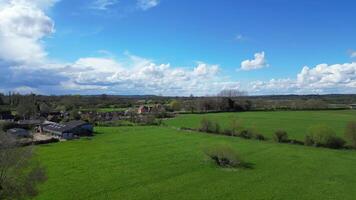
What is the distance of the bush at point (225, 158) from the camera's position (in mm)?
43991

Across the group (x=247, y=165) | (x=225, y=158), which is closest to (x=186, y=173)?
(x=225, y=158)

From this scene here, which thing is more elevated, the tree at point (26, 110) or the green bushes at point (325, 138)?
the tree at point (26, 110)

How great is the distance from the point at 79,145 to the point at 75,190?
99.1 feet

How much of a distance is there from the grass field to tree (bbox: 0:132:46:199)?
742cm

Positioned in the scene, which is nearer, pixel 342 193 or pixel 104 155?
pixel 342 193

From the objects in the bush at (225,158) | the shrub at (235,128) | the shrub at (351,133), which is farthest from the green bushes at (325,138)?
the bush at (225,158)

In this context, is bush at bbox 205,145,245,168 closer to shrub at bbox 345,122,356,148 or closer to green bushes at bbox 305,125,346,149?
green bushes at bbox 305,125,346,149

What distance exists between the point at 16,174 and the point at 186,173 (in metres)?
20.6

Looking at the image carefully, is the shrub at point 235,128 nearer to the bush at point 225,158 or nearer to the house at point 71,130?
the bush at point 225,158

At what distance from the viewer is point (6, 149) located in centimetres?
2341

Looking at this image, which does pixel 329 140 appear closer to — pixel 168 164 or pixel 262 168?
pixel 262 168

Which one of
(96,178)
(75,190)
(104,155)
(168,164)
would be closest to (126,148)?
(104,155)

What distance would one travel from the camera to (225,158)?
4434 cm

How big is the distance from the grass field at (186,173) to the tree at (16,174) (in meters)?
7.42
